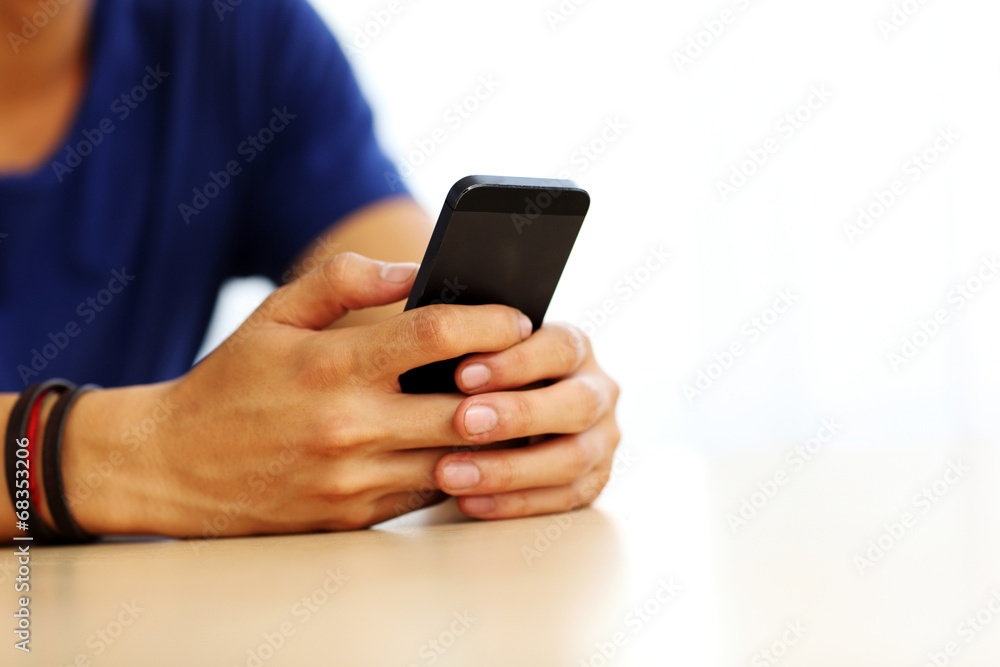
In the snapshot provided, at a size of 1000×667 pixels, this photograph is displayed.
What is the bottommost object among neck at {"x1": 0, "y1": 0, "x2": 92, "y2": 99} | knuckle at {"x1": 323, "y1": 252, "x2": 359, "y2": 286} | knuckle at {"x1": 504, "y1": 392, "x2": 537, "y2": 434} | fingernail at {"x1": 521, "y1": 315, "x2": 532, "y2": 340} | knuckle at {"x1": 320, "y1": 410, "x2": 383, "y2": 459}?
knuckle at {"x1": 320, "y1": 410, "x2": 383, "y2": 459}

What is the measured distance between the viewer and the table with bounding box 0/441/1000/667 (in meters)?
0.32

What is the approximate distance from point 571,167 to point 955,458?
1.98m

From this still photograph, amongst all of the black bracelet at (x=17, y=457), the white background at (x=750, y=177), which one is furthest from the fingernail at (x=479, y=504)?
the white background at (x=750, y=177)

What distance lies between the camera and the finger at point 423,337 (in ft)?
1.90

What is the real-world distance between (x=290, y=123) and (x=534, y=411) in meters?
0.68

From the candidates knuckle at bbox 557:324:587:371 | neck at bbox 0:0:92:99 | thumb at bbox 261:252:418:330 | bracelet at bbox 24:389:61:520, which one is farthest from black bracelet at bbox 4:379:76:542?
neck at bbox 0:0:92:99

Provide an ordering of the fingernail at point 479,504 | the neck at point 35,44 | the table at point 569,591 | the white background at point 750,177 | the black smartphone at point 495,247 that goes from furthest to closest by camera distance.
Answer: the white background at point 750,177
the neck at point 35,44
the fingernail at point 479,504
the black smartphone at point 495,247
the table at point 569,591

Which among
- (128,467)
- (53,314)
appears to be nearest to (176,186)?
(53,314)

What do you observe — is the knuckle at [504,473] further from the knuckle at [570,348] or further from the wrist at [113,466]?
the wrist at [113,466]

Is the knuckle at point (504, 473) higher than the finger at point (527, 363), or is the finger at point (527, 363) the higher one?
the finger at point (527, 363)

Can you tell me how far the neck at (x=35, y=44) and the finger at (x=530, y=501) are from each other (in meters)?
0.79

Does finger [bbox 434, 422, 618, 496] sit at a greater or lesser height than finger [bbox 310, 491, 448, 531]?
greater

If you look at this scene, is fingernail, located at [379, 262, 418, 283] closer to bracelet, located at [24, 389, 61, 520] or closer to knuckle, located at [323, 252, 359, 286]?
knuckle, located at [323, 252, 359, 286]

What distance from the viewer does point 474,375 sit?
0.62 metres
